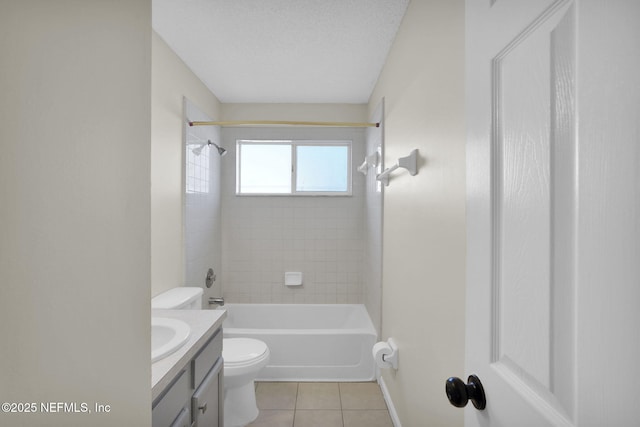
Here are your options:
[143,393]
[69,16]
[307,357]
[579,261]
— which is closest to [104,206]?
[69,16]

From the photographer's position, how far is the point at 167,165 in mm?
2209

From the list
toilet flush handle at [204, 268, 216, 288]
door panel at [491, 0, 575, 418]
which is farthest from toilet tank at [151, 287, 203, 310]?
door panel at [491, 0, 575, 418]

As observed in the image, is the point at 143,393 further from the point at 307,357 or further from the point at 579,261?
the point at 307,357

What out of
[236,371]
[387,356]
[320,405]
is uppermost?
[387,356]

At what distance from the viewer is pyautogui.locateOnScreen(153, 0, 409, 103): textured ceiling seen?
181cm

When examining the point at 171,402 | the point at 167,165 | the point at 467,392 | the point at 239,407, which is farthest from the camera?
the point at 167,165

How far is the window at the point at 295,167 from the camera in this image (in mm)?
3510

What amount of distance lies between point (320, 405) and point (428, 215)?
166 centimetres

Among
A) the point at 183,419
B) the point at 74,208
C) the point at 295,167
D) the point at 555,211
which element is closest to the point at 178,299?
the point at 183,419

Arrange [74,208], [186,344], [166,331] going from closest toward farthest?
[74,208] < [186,344] < [166,331]

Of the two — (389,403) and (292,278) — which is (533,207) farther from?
(292,278)

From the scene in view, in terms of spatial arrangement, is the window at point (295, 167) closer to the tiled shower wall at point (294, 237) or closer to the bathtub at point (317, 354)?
the tiled shower wall at point (294, 237)

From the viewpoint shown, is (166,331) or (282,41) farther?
(282,41)

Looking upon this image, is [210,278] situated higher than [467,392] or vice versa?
[467,392]
